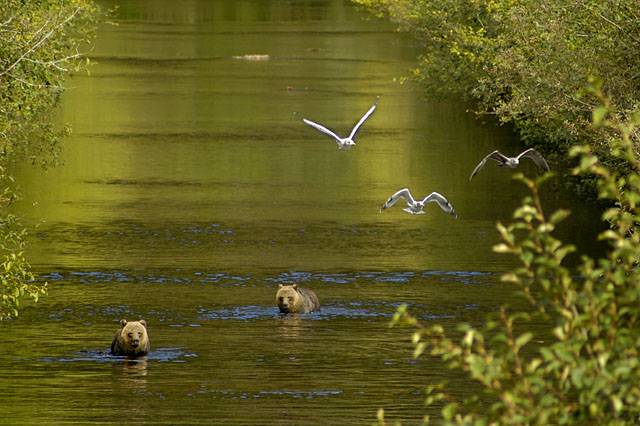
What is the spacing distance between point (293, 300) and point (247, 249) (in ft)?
33.8

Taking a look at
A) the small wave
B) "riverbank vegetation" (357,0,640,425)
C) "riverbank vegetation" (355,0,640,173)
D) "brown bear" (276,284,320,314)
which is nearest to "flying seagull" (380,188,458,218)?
"riverbank vegetation" (357,0,640,425)

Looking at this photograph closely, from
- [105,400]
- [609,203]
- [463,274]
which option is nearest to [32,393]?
[105,400]

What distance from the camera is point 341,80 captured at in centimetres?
10344

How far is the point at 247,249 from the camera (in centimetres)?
4409

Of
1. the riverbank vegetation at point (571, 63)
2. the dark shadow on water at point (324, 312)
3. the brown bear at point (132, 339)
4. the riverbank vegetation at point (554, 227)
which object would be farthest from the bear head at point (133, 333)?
the riverbank vegetation at point (571, 63)

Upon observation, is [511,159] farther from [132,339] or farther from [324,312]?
[132,339]

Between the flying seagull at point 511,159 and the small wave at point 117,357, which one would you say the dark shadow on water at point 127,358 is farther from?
the flying seagull at point 511,159

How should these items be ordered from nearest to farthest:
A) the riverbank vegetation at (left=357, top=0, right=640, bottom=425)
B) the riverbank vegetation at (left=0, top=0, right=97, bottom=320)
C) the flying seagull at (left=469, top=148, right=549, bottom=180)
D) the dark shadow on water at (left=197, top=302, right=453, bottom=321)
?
the riverbank vegetation at (left=357, top=0, right=640, bottom=425) < the riverbank vegetation at (left=0, top=0, right=97, bottom=320) < the dark shadow on water at (left=197, top=302, right=453, bottom=321) < the flying seagull at (left=469, top=148, right=549, bottom=180)

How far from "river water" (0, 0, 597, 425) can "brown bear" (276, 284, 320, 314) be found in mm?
274

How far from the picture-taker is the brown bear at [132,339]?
1171 inches

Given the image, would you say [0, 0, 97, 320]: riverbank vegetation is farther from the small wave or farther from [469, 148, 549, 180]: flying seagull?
[469, 148, 549, 180]: flying seagull

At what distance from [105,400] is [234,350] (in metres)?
4.61

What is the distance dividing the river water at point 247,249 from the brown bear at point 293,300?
27cm

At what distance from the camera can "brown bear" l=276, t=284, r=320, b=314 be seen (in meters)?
33.9
